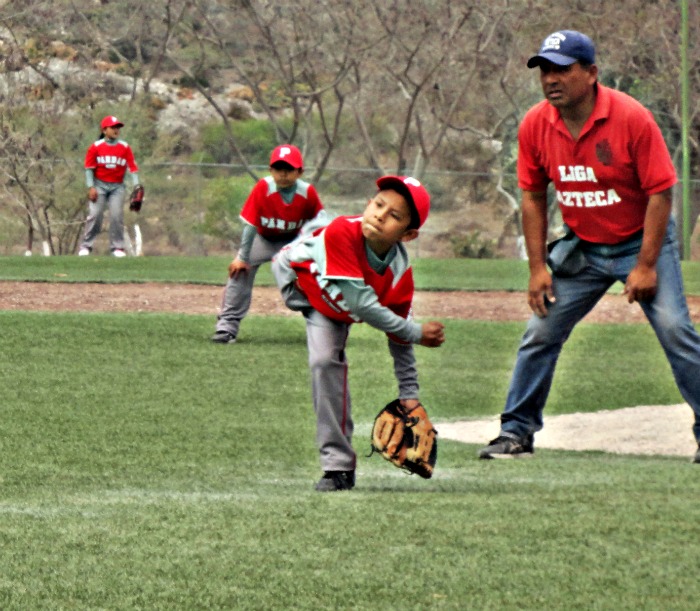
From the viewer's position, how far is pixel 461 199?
41.4m

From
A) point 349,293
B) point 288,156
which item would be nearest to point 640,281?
point 349,293

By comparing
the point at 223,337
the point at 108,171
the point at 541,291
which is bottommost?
the point at 223,337

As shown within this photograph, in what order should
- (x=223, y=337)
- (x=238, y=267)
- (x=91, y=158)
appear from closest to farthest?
1. (x=238, y=267)
2. (x=223, y=337)
3. (x=91, y=158)

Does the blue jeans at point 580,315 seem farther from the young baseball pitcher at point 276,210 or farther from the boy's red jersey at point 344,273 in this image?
the young baseball pitcher at point 276,210

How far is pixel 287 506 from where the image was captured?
5.45m

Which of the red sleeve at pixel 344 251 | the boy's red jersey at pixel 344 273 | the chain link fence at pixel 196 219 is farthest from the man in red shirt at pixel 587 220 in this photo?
the chain link fence at pixel 196 219

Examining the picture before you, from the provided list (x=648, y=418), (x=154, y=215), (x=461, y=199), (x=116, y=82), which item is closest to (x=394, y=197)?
(x=648, y=418)

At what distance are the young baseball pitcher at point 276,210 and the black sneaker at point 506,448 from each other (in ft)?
14.6

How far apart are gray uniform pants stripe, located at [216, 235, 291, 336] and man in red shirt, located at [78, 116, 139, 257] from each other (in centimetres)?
794

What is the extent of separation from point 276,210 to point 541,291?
4.81 m

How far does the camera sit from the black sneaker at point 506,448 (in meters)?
7.16

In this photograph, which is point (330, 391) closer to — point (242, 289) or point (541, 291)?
point (541, 291)

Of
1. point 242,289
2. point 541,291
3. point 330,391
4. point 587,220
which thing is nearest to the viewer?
point 330,391

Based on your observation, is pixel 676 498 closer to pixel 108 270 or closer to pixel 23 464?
pixel 23 464
